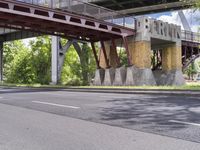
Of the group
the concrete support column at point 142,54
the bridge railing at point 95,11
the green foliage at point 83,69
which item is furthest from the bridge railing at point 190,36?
the bridge railing at point 95,11

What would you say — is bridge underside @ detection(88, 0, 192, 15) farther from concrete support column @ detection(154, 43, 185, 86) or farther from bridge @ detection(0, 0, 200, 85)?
concrete support column @ detection(154, 43, 185, 86)

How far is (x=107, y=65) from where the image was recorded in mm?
40781

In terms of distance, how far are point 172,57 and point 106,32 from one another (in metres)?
12.7

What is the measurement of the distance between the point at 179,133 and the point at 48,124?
11.6ft

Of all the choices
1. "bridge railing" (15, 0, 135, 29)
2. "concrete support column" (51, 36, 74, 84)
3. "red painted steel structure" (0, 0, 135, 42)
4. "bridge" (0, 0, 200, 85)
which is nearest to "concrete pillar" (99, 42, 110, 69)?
"bridge" (0, 0, 200, 85)

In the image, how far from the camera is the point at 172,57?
4541 cm

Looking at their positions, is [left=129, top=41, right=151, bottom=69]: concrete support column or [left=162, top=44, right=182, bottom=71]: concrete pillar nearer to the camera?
[left=129, top=41, right=151, bottom=69]: concrete support column

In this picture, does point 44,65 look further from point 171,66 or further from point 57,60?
point 171,66

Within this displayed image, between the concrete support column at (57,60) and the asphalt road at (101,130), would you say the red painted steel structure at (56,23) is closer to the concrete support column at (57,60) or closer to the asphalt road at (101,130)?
the concrete support column at (57,60)

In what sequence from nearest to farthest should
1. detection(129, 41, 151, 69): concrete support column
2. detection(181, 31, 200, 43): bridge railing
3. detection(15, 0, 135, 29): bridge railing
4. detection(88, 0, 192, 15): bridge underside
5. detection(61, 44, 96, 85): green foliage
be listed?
detection(15, 0, 135, 29): bridge railing → detection(129, 41, 151, 69): concrete support column → detection(88, 0, 192, 15): bridge underside → detection(61, 44, 96, 85): green foliage → detection(181, 31, 200, 43): bridge railing

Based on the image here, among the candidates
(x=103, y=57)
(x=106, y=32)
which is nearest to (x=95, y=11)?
(x=106, y=32)

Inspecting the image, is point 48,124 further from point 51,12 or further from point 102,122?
point 51,12

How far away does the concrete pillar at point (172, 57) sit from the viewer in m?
45.0

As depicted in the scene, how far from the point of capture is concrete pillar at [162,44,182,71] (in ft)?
148
